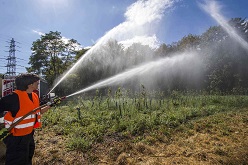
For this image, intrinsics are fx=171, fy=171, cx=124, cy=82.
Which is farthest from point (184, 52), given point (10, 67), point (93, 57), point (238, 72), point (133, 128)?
point (10, 67)

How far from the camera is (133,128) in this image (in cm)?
595

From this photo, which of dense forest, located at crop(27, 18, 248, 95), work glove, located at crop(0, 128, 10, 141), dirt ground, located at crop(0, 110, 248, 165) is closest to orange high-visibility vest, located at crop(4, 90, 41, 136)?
work glove, located at crop(0, 128, 10, 141)

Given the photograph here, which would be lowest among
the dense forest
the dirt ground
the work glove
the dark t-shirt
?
the dirt ground

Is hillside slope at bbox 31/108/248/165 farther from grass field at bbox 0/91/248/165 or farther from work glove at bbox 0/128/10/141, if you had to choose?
work glove at bbox 0/128/10/141

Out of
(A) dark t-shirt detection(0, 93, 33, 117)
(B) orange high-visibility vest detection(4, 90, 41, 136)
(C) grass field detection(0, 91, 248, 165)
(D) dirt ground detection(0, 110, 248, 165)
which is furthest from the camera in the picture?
(C) grass field detection(0, 91, 248, 165)

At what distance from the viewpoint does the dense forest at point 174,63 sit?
81.9 ft

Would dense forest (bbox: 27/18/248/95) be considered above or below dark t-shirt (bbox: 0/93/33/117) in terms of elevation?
above

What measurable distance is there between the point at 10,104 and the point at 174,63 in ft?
94.6

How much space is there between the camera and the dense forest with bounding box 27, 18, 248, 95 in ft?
81.9

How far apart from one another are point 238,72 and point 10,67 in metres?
51.2

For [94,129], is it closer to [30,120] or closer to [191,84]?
[30,120]

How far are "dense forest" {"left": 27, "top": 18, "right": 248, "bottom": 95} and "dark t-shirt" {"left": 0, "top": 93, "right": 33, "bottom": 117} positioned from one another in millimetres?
20130

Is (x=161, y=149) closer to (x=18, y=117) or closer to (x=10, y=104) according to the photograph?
(x=18, y=117)

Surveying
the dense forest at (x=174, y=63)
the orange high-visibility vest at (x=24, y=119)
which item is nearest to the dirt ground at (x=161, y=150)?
the orange high-visibility vest at (x=24, y=119)
